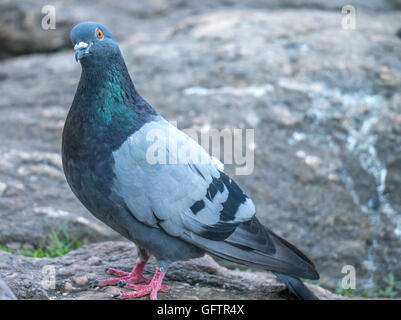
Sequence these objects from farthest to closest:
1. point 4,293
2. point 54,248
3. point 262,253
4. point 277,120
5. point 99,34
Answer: point 277,120, point 54,248, point 262,253, point 99,34, point 4,293

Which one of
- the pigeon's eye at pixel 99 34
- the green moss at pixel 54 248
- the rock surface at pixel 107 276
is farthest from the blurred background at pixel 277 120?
the pigeon's eye at pixel 99 34

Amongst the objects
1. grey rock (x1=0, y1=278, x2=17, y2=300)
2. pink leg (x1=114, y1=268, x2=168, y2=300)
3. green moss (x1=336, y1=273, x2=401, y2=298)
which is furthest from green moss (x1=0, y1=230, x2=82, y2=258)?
green moss (x1=336, y1=273, x2=401, y2=298)

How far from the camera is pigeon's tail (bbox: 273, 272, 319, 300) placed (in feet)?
12.9

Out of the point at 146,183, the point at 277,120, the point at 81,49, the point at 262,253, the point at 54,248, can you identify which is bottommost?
the point at 54,248

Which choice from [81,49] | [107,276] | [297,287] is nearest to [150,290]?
[107,276]

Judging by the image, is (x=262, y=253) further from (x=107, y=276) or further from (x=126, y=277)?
(x=107, y=276)

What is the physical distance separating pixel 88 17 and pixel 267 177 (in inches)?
208

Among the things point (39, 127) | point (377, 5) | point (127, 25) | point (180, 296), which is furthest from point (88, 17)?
point (180, 296)

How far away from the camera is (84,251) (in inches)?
179

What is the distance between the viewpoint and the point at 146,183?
3.63 m

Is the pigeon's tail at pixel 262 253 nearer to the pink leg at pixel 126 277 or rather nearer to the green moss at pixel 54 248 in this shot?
the pink leg at pixel 126 277

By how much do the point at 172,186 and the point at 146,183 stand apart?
6.8 inches

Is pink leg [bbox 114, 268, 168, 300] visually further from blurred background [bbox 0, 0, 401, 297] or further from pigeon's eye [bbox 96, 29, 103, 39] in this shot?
pigeon's eye [bbox 96, 29, 103, 39]

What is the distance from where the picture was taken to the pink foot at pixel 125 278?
12.8 feet
